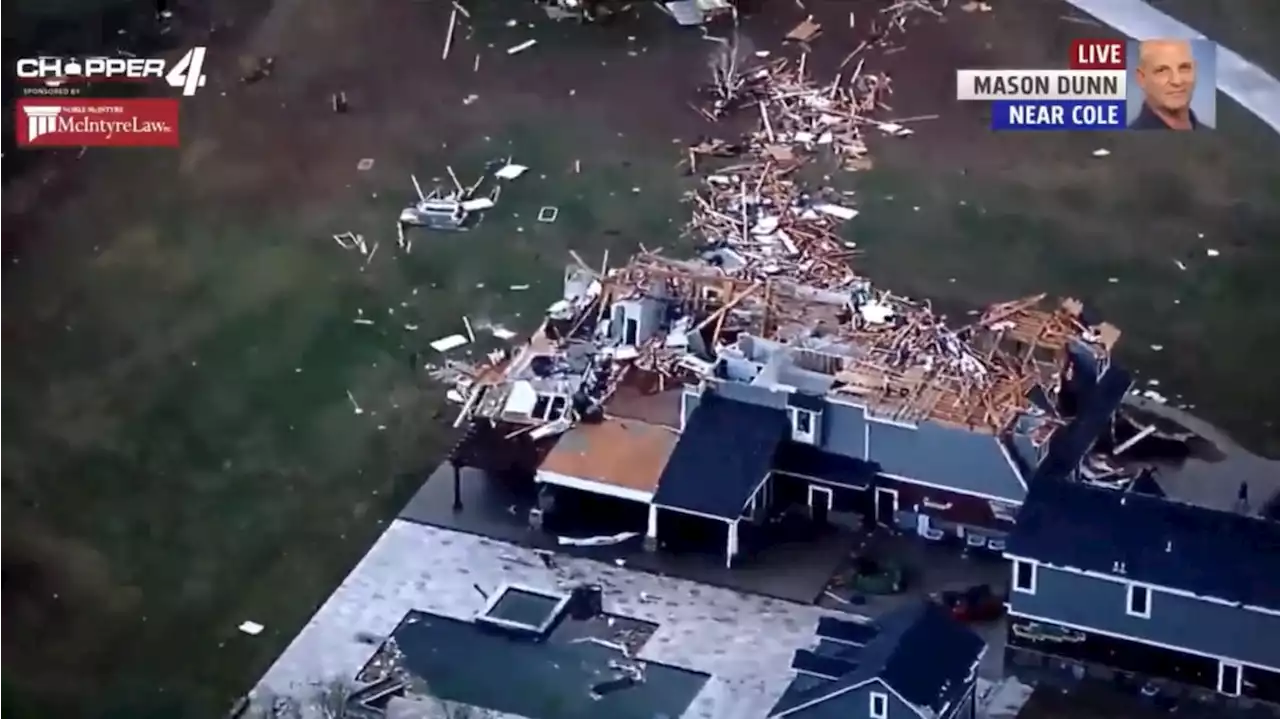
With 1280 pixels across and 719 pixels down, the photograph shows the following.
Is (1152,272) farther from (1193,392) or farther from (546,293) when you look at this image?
(546,293)

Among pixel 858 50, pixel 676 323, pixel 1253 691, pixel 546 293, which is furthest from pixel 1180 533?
pixel 858 50

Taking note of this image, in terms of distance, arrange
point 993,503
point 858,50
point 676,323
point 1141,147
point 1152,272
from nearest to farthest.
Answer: point 993,503 < point 676,323 < point 1152,272 < point 1141,147 < point 858,50

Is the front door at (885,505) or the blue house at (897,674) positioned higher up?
the front door at (885,505)

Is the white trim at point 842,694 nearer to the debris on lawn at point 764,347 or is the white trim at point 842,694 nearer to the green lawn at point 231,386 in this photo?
the debris on lawn at point 764,347

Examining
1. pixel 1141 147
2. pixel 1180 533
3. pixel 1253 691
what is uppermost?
pixel 1141 147

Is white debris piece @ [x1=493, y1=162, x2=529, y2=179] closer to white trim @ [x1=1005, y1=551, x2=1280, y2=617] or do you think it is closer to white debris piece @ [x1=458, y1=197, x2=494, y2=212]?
white debris piece @ [x1=458, y1=197, x2=494, y2=212]

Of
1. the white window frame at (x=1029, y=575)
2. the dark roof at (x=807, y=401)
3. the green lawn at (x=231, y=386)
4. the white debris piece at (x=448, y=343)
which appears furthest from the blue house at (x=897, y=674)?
the white debris piece at (x=448, y=343)
